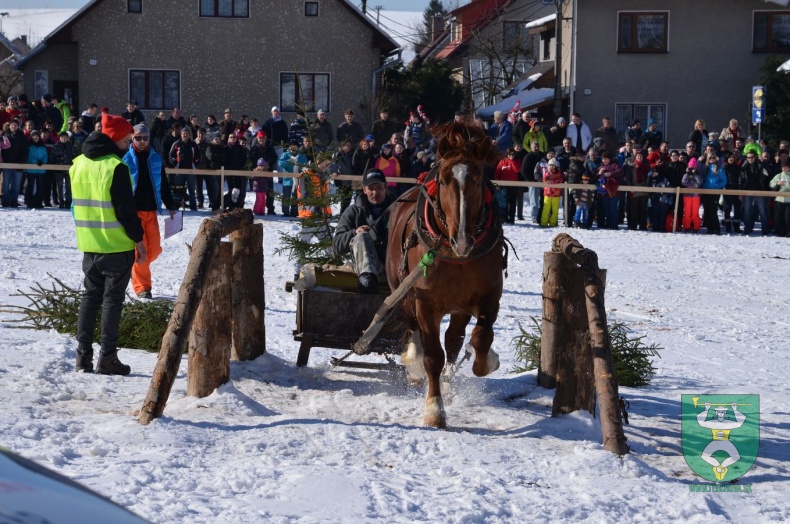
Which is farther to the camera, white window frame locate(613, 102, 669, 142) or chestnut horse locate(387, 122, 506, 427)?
white window frame locate(613, 102, 669, 142)

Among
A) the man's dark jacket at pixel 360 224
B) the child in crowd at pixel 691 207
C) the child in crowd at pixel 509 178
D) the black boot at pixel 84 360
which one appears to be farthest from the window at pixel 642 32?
the black boot at pixel 84 360

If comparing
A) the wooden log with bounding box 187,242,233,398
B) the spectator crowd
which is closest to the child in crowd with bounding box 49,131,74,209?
the spectator crowd

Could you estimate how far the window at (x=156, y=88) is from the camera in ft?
119

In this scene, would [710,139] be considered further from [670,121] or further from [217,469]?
[217,469]

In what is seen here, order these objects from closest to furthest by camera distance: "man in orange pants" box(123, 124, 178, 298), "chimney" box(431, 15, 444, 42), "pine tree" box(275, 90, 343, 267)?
1. "pine tree" box(275, 90, 343, 267)
2. "man in orange pants" box(123, 124, 178, 298)
3. "chimney" box(431, 15, 444, 42)

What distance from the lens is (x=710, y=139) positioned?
25125 millimetres

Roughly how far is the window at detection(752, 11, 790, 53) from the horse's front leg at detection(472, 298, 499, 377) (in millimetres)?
28694

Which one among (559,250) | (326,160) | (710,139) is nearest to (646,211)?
(710,139)

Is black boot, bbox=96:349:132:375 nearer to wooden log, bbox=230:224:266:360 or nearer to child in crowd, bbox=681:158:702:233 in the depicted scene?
wooden log, bbox=230:224:266:360

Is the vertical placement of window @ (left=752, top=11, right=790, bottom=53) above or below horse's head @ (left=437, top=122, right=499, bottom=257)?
above

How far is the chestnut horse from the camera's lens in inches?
280

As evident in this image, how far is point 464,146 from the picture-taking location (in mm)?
7301

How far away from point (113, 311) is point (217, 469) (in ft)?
9.58

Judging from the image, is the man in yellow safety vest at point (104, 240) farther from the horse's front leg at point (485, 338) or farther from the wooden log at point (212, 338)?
the horse's front leg at point (485, 338)
